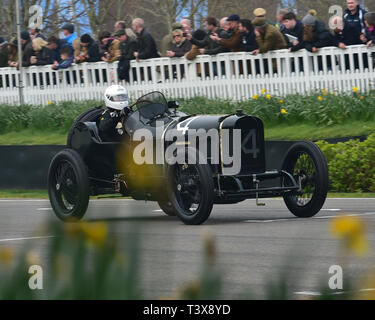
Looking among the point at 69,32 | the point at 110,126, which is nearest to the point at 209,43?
the point at 69,32

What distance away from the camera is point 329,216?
454 inches

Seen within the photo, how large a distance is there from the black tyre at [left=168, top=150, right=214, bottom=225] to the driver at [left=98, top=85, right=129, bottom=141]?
1.30 metres

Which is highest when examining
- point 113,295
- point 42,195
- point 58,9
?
point 58,9

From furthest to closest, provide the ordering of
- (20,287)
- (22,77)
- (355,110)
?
(22,77) → (355,110) → (20,287)

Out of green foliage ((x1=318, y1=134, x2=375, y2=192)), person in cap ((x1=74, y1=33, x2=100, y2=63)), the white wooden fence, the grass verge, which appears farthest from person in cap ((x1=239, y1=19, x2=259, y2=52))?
green foliage ((x1=318, y1=134, x2=375, y2=192))

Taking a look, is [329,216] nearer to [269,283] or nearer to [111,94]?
[111,94]

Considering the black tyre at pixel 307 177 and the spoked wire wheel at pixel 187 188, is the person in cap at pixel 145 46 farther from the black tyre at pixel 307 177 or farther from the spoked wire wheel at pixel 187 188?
the spoked wire wheel at pixel 187 188

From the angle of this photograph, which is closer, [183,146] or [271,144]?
[183,146]

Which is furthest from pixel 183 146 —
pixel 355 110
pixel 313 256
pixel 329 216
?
pixel 355 110

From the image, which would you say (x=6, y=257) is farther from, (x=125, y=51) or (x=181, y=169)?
(x=125, y=51)

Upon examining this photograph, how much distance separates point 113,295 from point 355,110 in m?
15.0

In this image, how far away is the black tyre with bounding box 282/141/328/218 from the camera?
11.1 meters

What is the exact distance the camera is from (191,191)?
10.8 meters

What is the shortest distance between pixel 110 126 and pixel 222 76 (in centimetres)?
902
